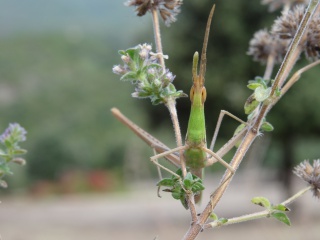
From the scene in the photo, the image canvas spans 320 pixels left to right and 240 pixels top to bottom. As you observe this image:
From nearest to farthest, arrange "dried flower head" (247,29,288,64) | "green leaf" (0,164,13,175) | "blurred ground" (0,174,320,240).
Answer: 1. "green leaf" (0,164,13,175)
2. "dried flower head" (247,29,288,64)
3. "blurred ground" (0,174,320,240)

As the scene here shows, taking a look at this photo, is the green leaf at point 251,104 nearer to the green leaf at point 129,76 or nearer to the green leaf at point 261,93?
the green leaf at point 261,93

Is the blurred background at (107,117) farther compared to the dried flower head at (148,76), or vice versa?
the blurred background at (107,117)

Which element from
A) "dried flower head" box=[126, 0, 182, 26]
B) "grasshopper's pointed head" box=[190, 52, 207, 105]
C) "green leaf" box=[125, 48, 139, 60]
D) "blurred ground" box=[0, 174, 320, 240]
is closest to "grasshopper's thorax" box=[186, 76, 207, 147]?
"grasshopper's pointed head" box=[190, 52, 207, 105]

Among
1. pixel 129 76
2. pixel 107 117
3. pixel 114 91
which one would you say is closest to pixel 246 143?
pixel 129 76

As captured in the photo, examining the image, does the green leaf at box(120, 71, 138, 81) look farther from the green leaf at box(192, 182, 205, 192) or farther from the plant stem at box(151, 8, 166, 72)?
the green leaf at box(192, 182, 205, 192)

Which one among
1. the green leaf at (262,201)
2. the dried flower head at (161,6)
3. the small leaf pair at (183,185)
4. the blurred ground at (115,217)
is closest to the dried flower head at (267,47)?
the dried flower head at (161,6)

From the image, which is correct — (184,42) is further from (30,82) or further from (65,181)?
(30,82)
